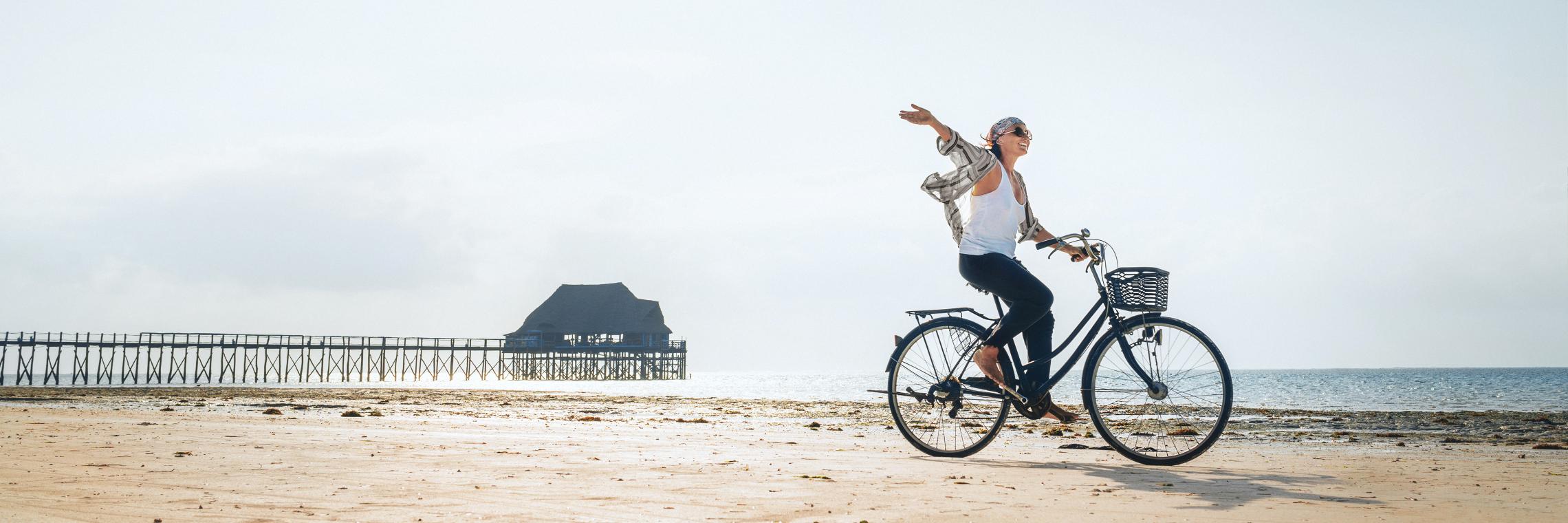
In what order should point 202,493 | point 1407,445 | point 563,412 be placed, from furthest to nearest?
1. point 563,412
2. point 1407,445
3. point 202,493

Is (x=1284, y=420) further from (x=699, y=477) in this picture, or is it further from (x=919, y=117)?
(x=699, y=477)

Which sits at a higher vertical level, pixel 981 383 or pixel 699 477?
pixel 981 383

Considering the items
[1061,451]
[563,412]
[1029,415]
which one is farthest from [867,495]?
[563,412]

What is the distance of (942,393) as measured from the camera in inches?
222

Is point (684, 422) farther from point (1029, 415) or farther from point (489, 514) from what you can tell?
point (489, 514)

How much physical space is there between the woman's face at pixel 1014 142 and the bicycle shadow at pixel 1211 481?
168cm

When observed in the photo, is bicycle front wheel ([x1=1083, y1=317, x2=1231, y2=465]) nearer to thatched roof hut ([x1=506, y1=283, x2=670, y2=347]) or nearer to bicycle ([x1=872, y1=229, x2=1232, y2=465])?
bicycle ([x1=872, y1=229, x2=1232, y2=465])

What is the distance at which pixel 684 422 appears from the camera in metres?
10.0

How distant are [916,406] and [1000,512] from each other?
2616 mm

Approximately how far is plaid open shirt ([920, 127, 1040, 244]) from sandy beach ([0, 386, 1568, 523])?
1.29 m

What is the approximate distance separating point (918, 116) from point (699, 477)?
2.14 meters

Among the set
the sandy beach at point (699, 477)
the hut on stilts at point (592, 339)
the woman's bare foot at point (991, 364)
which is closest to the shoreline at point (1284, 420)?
the sandy beach at point (699, 477)

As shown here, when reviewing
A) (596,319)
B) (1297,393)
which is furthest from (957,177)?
(596,319)

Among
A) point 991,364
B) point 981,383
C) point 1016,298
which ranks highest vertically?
point 1016,298
